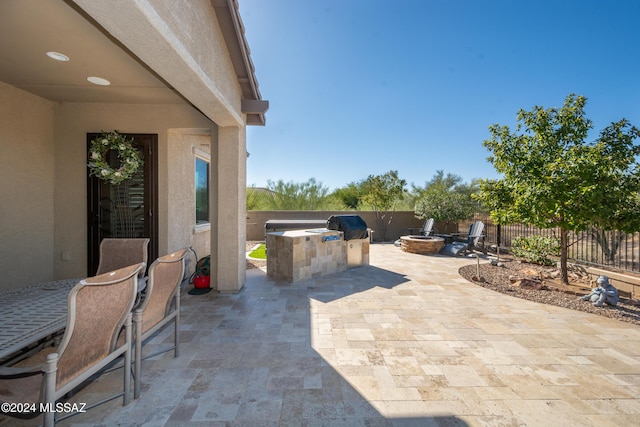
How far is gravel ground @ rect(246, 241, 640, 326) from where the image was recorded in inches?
149

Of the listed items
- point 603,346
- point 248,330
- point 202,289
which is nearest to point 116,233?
point 202,289

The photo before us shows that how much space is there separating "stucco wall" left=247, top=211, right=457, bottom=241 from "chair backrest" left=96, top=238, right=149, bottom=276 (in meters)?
8.61

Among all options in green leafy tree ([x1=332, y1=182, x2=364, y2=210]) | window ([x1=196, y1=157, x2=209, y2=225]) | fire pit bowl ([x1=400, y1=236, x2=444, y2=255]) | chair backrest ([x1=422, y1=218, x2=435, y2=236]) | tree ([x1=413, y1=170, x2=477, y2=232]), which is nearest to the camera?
window ([x1=196, y1=157, x2=209, y2=225])

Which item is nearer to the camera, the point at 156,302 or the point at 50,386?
the point at 50,386

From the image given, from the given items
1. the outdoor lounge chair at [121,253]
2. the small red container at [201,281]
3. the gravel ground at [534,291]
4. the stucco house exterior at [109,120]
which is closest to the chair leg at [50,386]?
the outdoor lounge chair at [121,253]

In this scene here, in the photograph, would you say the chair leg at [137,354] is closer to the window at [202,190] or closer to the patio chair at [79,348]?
the patio chair at [79,348]

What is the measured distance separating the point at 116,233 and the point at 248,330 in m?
3.26

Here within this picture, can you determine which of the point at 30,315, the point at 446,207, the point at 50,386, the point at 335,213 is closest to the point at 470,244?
the point at 446,207

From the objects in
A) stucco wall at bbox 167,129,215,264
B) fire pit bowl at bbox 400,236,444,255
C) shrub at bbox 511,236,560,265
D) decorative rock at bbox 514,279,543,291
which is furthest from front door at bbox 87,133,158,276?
shrub at bbox 511,236,560,265

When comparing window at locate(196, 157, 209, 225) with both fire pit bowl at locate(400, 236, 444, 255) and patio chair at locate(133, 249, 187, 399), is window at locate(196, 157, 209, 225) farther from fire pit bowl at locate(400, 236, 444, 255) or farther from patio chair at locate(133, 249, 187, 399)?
fire pit bowl at locate(400, 236, 444, 255)

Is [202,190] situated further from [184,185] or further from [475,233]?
[475,233]

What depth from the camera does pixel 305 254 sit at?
17.6ft

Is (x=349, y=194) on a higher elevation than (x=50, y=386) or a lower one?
higher

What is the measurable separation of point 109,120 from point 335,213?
8855 mm
